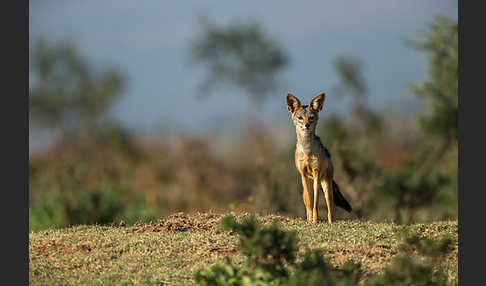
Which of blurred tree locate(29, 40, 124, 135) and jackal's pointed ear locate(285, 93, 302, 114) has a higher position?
blurred tree locate(29, 40, 124, 135)

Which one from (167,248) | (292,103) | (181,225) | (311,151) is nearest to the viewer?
(167,248)

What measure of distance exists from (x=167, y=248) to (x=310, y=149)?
318cm

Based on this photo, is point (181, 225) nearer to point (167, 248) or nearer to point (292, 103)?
point (167, 248)

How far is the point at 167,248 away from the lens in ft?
34.2

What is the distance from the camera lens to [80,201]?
776 inches

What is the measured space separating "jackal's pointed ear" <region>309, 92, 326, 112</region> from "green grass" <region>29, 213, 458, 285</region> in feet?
6.59

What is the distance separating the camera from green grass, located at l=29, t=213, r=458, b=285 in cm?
934

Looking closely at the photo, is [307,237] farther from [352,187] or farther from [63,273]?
[352,187]

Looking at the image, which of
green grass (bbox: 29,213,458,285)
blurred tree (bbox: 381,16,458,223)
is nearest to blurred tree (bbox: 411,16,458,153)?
blurred tree (bbox: 381,16,458,223)

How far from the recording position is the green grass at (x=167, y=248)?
30.7 feet

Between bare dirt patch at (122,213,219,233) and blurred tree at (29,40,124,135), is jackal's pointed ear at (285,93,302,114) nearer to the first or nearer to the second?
bare dirt patch at (122,213,219,233)

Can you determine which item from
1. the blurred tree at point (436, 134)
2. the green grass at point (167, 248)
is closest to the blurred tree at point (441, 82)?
the blurred tree at point (436, 134)

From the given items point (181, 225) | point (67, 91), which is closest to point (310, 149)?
point (181, 225)

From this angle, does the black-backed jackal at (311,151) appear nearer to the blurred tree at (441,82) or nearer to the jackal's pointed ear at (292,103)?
the jackal's pointed ear at (292,103)
